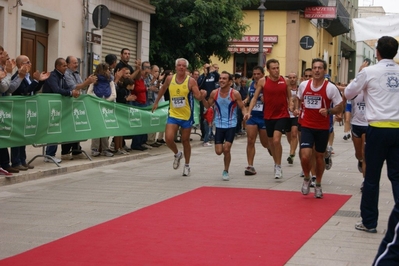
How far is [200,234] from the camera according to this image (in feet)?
26.3

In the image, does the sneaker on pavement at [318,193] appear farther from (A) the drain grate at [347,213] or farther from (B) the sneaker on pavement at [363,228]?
(B) the sneaker on pavement at [363,228]

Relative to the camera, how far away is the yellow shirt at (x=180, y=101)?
13102 millimetres

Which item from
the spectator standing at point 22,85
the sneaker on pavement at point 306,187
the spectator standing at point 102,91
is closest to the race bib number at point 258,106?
the sneaker on pavement at point 306,187

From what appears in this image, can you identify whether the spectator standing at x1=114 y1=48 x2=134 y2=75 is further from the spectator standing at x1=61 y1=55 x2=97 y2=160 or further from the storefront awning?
the storefront awning

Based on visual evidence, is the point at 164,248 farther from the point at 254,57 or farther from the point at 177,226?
the point at 254,57

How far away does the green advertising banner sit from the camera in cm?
1194

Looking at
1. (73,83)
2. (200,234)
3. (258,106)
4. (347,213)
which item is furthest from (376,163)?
(73,83)

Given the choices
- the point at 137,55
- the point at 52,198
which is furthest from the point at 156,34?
the point at 52,198

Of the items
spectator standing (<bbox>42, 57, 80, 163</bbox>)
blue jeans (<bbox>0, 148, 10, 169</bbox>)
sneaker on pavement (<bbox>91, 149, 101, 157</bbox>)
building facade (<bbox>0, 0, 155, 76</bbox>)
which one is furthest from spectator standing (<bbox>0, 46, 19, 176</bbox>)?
building facade (<bbox>0, 0, 155, 76</bbox>)

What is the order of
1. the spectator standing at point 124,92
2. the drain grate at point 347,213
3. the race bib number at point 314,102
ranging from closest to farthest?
1. the drain grate at point 347,213
2. the race bib number at point 314,102
3. the spectator standing at point 124,92

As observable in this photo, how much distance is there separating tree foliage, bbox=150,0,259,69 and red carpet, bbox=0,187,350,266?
16.9 metres

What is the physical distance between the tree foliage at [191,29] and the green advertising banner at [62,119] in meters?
10.3

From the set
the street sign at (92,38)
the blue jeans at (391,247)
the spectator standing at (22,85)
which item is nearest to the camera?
the blue jeans at (391,247)

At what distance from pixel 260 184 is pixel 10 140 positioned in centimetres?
407
